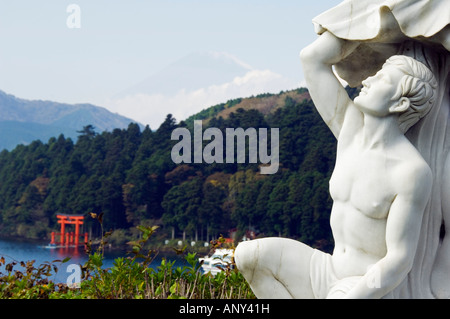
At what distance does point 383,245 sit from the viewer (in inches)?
168

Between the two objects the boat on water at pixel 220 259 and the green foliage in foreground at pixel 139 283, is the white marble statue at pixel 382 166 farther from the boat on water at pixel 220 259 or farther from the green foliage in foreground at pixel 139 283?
the boat on water at pixel 220 259

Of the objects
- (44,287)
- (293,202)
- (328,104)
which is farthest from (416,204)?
(293,202)

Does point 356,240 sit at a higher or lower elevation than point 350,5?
lower

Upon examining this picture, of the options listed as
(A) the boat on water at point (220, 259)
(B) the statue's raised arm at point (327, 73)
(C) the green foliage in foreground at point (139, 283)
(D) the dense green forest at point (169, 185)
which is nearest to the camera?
(B) the statue's raised arm at point (327, 73)

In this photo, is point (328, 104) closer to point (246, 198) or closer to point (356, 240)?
point (356, 240)

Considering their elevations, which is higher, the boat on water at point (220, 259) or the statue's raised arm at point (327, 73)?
the statue's raised arm at point (327, 73)

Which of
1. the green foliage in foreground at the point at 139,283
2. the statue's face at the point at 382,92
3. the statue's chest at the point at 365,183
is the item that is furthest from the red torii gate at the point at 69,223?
the statue's face at the point at 382,92

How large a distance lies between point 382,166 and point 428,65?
0.65 m

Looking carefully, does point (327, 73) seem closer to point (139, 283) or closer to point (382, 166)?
point (382, 166)

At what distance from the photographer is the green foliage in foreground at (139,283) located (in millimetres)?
5242

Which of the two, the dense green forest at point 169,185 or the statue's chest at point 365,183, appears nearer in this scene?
the statue's chest at point 365,183

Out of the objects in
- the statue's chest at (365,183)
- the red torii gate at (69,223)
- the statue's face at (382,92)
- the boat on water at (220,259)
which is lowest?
the red torii gate at (69,223)

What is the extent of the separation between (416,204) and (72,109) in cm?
10681

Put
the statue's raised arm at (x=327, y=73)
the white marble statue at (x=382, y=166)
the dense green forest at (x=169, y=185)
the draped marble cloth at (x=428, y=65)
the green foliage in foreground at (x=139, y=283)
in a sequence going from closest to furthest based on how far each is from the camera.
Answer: the white marble statue at (x=382, y=166) < the draped marble cloth at (x=428, y=65) < the statue's raised arm at (x=327, y=73) < the green foliage in foreground at (x=139, y=283) < the dense green forest at (x=169, y=185)
